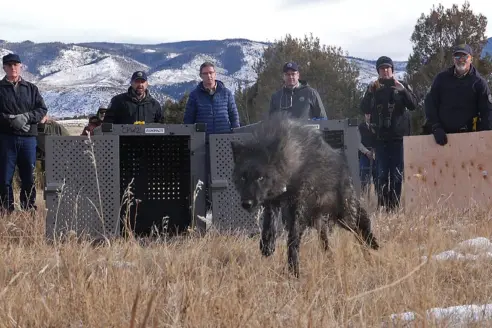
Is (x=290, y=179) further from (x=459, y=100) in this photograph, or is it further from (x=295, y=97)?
(x=459, y=100)

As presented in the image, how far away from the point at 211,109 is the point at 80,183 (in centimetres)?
224

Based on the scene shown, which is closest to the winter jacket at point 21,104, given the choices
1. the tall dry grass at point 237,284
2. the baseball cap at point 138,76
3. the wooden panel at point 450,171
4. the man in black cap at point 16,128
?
the man in black cap at point 16,128

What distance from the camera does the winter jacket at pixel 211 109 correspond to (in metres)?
7.76

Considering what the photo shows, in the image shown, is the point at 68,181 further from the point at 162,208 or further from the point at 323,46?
the point at 323,46

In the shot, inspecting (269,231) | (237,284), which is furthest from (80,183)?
(237,284)

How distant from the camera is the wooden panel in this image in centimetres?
743

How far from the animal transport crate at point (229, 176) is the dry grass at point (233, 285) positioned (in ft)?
2.67

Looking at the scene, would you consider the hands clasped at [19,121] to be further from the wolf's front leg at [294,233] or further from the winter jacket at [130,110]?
the wolf's front leg at [294,233]

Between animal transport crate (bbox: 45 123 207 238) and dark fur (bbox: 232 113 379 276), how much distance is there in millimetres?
1215

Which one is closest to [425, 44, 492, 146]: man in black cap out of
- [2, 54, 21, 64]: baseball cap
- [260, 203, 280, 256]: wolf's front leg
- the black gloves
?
the black gloves

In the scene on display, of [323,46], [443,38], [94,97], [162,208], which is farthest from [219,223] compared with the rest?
[94,97]

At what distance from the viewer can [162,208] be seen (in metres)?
6.50

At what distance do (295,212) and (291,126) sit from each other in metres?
0.59

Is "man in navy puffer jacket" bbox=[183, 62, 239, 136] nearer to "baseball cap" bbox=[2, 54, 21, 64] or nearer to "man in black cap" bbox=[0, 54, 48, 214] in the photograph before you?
"man in black cap" bbox=[0, 54, 48, 214]
